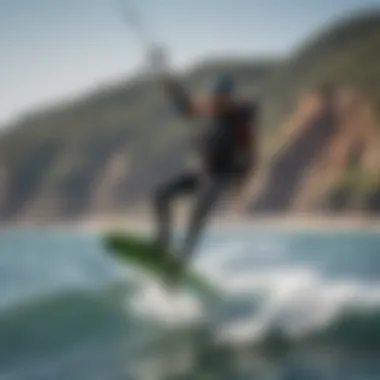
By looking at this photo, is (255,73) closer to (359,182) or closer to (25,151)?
(359,182)

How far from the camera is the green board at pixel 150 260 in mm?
1788

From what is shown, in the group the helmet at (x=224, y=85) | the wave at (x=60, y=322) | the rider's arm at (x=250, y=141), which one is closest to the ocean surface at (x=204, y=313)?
the wave at (x=60, y=322)

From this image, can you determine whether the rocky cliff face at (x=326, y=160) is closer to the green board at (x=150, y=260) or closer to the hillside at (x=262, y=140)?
the hillside at (x=262, y=140)

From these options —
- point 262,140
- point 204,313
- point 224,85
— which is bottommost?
point 204,313

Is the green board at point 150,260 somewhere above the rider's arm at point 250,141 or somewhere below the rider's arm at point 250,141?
below

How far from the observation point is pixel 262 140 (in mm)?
1831

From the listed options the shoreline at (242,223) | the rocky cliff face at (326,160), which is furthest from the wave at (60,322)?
the rocky cliff face at (326,160)

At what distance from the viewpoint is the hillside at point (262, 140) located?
1.84 m

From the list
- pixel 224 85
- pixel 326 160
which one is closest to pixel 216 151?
pixel 224 85

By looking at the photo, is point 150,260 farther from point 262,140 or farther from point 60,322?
point 262,140

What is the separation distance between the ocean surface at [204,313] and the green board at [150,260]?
0.02 meters

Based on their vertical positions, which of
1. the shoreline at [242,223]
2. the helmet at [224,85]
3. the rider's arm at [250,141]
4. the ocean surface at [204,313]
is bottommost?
the ocean surface at [204,313]

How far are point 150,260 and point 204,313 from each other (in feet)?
0.50

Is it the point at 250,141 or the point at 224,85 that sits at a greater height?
the point at 224,85
